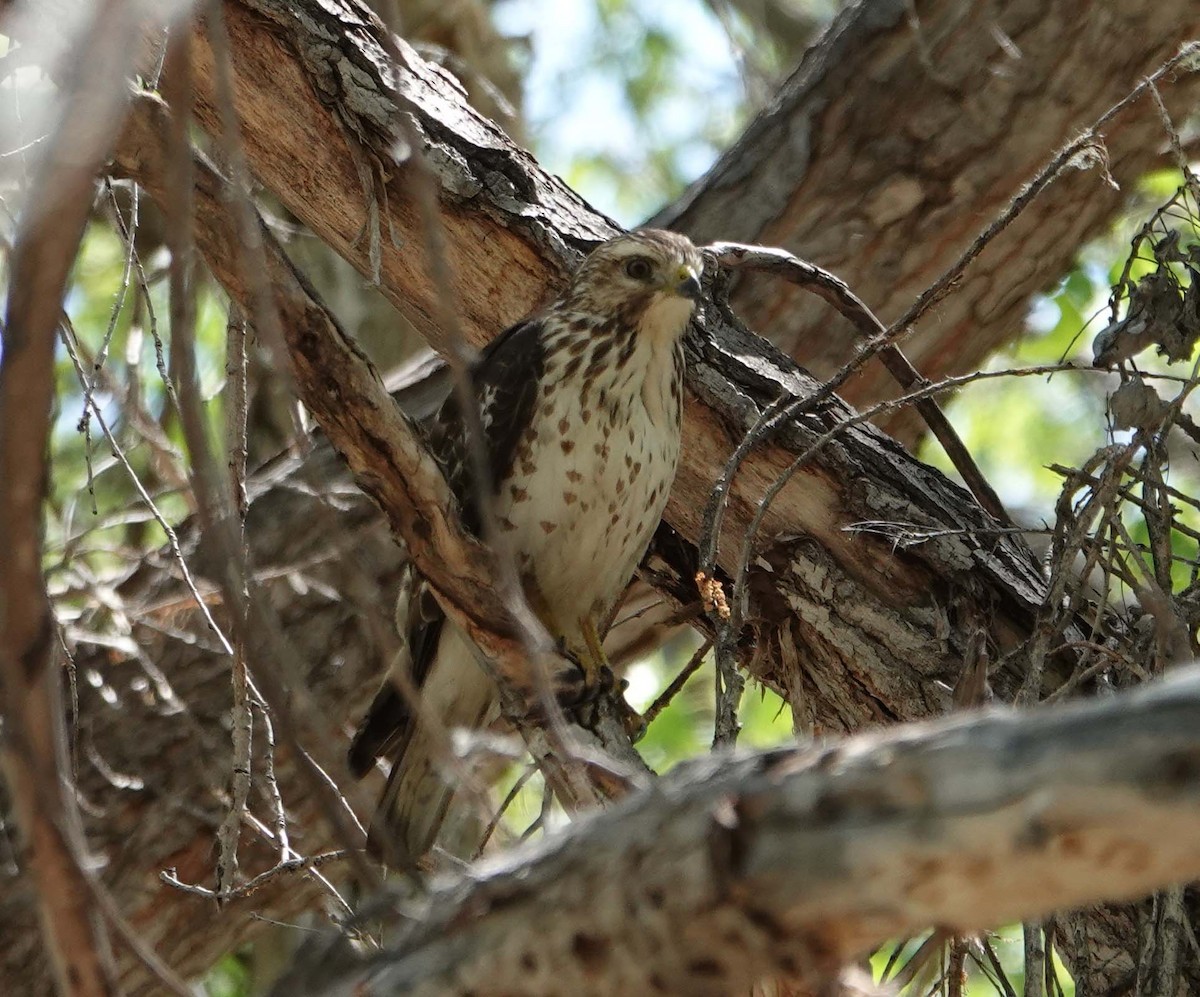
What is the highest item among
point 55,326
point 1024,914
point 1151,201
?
point 1151,201

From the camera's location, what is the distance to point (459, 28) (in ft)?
23.3

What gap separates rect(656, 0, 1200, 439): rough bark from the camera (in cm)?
466

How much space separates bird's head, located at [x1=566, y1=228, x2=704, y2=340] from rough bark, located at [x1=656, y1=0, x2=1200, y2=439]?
40.8 inches

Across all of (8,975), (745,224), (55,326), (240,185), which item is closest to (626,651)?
(745,224)

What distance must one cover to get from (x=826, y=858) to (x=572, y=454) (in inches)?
83.9

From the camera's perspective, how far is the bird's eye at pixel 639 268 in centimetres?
363

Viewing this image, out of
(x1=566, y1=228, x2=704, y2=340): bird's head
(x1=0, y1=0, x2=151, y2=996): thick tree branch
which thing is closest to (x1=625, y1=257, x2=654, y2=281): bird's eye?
(x1=566, y1=228, x2=704, y2=340): bird's head

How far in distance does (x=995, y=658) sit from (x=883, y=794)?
1.80 m

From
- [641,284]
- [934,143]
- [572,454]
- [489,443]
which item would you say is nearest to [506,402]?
[489,443]

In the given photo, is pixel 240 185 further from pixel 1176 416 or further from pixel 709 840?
pixel 1176 416

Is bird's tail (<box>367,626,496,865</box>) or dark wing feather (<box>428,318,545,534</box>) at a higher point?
dark wing feather (<box>428,318,545,534</box>)

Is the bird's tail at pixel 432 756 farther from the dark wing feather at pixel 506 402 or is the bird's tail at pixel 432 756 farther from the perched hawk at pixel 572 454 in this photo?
the dark wing feather at pixel 506 402

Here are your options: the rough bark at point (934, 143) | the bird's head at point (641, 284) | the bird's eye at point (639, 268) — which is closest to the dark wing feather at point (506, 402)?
the bird's head at point (641, 284)

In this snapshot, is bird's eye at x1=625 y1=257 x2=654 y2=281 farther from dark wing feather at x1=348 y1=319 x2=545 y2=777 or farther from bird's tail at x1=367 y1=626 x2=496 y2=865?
bird's tail at x1=367 y1=626 x2=496 y2=865
